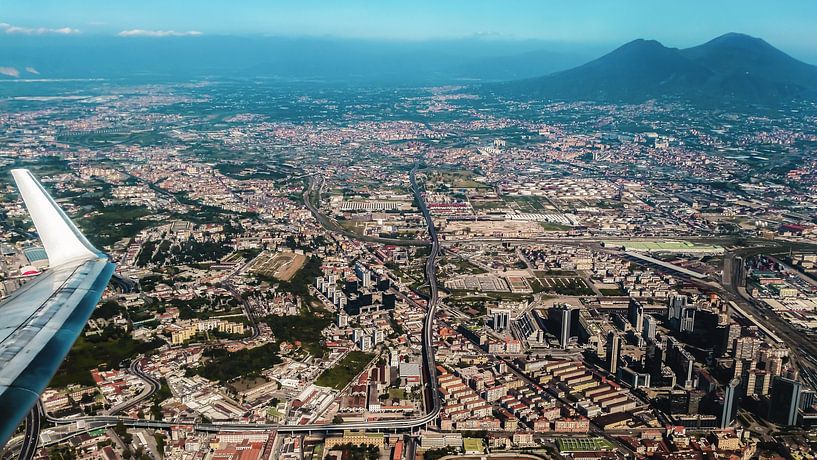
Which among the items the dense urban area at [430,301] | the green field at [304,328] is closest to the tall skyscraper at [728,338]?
the dense urban area at [430,301]

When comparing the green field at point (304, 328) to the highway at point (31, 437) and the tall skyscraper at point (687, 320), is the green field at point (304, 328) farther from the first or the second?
the tall skyscraper at point (687, 320)

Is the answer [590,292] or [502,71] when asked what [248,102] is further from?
[502,71]

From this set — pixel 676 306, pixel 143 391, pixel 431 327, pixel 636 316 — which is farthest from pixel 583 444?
pixel 143 391

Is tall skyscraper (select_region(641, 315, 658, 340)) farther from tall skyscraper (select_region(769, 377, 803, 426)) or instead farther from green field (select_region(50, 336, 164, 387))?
green field (select_region(50, 336, 164, 387))

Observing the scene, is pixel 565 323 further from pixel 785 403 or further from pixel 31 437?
pixel 31 437

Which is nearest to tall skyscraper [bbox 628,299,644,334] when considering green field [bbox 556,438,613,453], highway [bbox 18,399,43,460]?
green field [bbox 556,438,613,453]
